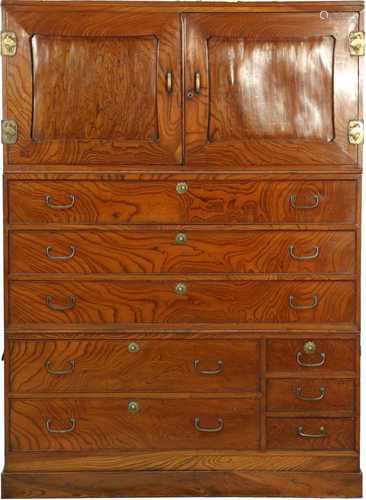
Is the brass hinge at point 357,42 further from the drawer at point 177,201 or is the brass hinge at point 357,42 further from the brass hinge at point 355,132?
the drawer at point 177,201

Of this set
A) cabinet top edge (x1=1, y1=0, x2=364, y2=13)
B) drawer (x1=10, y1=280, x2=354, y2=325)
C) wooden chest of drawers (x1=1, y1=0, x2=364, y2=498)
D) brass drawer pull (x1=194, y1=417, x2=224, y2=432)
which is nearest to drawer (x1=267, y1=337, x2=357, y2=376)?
wooden chest of drawers (x1=1, y1=0, x2=364, y2=498)

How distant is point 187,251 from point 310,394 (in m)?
0.88

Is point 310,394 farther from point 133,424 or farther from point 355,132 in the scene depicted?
point 355,132

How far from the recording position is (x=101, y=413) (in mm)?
4789

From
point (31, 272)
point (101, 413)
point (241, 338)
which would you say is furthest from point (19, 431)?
point (241, 338)

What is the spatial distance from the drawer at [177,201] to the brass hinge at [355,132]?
7.5 inches

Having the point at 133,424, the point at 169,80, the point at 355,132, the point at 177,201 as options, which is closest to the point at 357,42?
the point at 355,132

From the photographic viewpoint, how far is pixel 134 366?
188 inches

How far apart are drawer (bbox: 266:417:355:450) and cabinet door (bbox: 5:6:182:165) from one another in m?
1.35

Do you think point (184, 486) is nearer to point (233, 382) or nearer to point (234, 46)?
point (233, 382)

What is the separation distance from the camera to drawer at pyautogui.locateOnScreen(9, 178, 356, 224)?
4.70 metres

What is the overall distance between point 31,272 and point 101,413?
732mm

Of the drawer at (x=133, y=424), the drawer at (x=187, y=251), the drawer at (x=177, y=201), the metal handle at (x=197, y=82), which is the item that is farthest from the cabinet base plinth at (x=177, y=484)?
the metal handle at (x=197, y=82)

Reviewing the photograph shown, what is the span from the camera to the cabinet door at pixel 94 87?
465 cm
